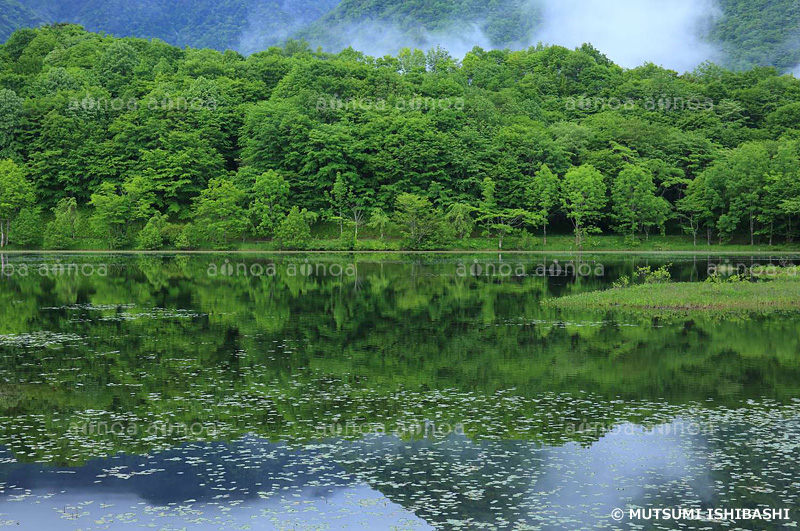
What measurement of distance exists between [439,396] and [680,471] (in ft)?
19.7

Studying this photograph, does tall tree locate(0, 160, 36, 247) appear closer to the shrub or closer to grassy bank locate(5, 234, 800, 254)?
grassy bank locate(5, 234, 800, 254)

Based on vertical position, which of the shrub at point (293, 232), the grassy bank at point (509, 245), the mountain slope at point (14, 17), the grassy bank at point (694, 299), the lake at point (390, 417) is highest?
the mountain slope at point (14, 17)

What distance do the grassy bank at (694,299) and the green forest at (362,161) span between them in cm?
4258

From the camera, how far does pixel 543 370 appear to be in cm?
1998

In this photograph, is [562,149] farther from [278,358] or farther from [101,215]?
[278,358]

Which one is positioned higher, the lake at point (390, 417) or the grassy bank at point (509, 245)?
the grassy bank at point (509, 245)

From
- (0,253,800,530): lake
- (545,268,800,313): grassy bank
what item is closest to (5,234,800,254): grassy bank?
(545,268,800,313): grassy bank

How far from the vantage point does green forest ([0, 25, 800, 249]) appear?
7869 cm

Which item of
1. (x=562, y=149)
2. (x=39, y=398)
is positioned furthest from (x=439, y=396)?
(x=562, y=149)

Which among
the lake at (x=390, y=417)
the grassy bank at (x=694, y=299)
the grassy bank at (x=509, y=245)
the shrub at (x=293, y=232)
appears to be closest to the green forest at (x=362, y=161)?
the shrub at (x=293, y=232)

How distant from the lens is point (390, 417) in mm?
15383

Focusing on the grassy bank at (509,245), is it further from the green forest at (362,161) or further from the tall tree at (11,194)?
the tall tree at (11,194)

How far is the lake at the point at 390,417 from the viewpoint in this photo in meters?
11.0

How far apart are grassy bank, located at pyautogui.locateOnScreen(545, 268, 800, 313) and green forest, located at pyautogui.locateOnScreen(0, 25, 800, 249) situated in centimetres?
4258
